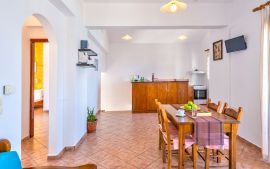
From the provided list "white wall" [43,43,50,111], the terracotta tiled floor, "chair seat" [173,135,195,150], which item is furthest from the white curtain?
"white wall" [43,43,50,111]

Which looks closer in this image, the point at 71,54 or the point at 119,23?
the point at 71,54

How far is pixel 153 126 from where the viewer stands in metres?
5.21

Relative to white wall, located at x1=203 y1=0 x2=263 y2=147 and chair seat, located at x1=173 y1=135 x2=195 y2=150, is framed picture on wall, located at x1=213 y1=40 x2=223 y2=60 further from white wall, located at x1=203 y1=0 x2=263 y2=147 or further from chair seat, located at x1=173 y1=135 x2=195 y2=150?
chair seat, located at x1=173 y1=135 x2=195 y2=150

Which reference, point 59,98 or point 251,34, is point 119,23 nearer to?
point 59,98

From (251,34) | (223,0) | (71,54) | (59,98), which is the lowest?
(59,98)

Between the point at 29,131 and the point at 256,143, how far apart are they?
178 inches

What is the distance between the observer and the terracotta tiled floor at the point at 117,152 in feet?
9.46

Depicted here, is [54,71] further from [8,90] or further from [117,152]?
[117,152]

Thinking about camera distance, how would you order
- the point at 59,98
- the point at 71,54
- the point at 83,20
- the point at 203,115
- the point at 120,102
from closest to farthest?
the point at 203,115
the point at 59,98
the point at 71,54
the point at 83,20
the point at 120,102

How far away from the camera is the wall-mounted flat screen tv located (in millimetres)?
3781

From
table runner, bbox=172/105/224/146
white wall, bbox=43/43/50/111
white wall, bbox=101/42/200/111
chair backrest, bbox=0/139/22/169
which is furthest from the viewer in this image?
white wall, bbox=101/42/200/111

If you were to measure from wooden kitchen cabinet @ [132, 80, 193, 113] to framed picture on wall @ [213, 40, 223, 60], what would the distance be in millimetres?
2487

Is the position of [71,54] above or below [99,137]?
above

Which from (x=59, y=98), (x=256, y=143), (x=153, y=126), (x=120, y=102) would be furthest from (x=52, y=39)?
(x=120, y=102)
